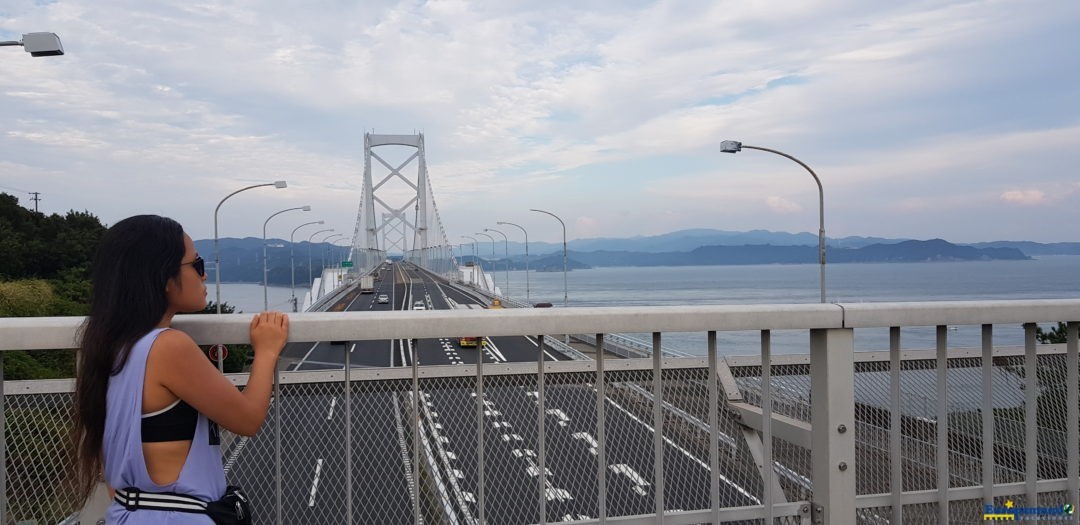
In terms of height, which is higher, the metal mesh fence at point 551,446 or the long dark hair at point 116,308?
the long dark hair at point 116,308

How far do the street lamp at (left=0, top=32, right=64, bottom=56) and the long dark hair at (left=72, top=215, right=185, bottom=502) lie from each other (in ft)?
29.7

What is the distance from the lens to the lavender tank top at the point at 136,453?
5.51 ft

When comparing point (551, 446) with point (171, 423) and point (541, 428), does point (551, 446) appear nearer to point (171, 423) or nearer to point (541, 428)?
point (541, 428)

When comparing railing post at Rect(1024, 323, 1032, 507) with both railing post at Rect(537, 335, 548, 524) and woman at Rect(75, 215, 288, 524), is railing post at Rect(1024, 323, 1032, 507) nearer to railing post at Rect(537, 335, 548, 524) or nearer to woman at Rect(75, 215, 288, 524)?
railing post at Rect(537, 335, 548, 524)

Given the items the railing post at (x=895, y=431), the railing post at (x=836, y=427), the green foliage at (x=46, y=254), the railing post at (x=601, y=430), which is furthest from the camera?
the green foliage at (x=46, y=254)

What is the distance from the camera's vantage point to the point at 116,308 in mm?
1725

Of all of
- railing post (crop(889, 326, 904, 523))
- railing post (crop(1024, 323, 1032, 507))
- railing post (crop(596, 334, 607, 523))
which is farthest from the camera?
railing post (crop(1024, 323, 1032, 507))

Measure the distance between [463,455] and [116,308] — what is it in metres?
1.06

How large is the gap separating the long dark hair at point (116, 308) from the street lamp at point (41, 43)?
905 cm

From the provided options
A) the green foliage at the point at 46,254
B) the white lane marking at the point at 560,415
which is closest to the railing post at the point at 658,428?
the white lane marking at the point at 560,415

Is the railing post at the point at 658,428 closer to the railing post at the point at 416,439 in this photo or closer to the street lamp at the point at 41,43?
the railing post at the point at 416,439

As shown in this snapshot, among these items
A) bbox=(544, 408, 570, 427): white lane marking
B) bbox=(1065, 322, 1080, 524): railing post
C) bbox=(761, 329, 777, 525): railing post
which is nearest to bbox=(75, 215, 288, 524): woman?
bbox=(544, 408, 570, 427): white lane marking

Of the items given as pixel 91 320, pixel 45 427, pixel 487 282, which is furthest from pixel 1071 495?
pixel 487 282

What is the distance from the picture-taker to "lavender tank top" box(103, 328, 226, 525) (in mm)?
1681
